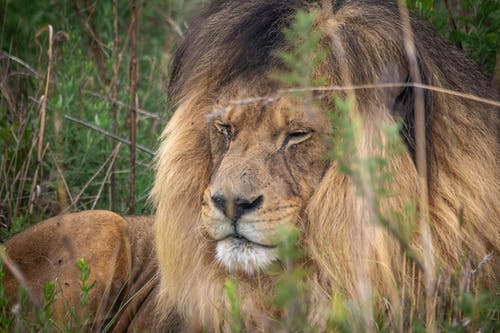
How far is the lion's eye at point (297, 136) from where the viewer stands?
338 centimetres

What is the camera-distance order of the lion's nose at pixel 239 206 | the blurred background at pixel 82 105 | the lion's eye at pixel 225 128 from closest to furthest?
the lion's nose at pixel 239 206 < the lion's eye at pixel 225 128 < the blurred background at pixel 82 105

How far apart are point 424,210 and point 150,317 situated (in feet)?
5.32

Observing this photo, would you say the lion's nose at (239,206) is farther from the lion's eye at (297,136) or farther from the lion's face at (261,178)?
the lion's eye at (297,136)

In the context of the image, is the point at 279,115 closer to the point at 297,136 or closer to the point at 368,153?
the point at 297,136

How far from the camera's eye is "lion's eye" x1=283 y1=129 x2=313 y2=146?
3383 mm

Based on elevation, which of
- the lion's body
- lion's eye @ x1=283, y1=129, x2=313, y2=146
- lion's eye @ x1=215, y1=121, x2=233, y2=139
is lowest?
the lion's body

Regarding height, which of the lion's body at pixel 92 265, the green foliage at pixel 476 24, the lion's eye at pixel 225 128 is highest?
the green foliage at pixel 476 24

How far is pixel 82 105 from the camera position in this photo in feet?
20.3

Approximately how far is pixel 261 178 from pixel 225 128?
40cm

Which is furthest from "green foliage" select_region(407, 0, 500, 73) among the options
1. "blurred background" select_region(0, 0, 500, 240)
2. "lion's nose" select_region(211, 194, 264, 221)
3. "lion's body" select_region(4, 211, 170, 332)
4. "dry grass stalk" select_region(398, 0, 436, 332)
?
"lion's body" select_region(4, 211, 170, 332)

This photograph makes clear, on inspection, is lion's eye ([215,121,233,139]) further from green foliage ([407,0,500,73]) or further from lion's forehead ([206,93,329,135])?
green foliage ([407,0,500,73])

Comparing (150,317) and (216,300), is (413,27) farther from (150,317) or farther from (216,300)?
(150,317)

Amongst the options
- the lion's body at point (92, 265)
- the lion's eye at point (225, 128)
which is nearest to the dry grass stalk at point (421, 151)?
the lion's eye at point (225, 128)

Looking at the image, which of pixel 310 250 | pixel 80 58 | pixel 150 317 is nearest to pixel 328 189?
pixel 310 250
